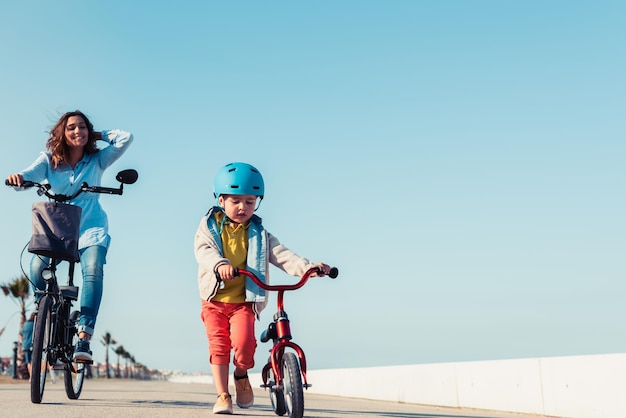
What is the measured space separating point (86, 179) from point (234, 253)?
6.83ft

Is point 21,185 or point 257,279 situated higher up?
point 21,185

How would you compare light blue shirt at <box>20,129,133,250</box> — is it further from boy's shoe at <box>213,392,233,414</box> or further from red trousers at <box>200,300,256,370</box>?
boy's shoe at <box>213,392,233,414</box>

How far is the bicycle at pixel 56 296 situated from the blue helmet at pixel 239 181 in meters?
1.19

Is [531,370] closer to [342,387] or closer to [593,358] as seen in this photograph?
[593,358]

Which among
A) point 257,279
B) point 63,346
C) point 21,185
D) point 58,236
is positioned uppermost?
point 21,185

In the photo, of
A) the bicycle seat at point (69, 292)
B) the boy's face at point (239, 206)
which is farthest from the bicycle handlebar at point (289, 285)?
the bicycle seat at point (69, 292)

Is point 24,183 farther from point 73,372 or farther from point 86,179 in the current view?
point 73,372

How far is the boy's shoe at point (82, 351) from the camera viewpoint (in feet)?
20.1

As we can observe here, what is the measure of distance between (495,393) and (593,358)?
2.11 m

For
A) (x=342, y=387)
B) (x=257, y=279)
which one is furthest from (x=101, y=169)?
(x=342, y=387)

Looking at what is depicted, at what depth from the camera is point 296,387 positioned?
4516 mm

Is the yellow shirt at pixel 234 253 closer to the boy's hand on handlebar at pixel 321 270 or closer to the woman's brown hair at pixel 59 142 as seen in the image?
the boy's hand on handlebar at pixel 321 270

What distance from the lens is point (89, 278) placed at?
20.9 feet

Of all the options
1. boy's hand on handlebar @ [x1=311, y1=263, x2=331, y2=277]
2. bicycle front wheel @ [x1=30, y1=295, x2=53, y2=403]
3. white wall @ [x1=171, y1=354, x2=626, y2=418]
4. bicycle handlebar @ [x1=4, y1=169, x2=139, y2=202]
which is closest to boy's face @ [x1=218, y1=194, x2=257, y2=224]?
boy's hand on handlebar @ [x1=311, y1=263, x2=331, y2=277]
